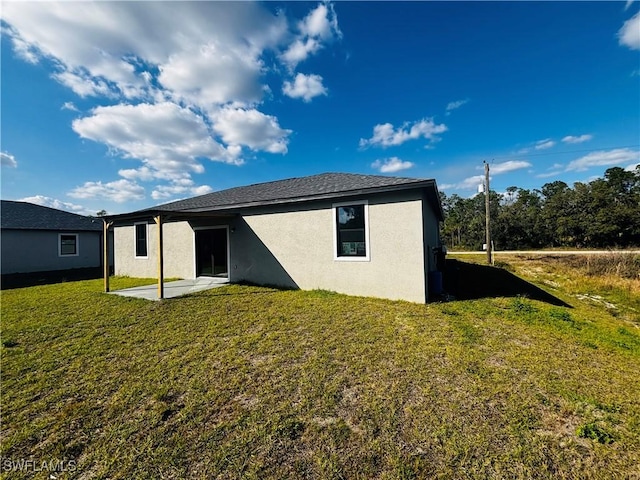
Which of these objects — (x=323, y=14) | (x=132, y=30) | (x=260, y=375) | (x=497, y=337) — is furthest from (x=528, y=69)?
(x=260, y=375)

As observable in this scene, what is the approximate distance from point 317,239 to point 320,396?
18.2ft

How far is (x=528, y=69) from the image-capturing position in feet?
38.3

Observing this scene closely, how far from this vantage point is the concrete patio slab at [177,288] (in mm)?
8094

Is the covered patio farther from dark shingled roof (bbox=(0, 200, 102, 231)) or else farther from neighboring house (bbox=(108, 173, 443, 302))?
dark shingled roof (bbox=(0, 200, 102, 231))

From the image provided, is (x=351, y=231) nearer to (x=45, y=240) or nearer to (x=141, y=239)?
(x=141, y=239)

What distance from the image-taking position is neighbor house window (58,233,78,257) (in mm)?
16406

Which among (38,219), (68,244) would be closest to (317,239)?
(68,244)

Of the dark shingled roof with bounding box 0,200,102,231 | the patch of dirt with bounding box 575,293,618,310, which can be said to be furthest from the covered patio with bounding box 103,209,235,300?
the patch of dirt with bounding box 575,293,618,310

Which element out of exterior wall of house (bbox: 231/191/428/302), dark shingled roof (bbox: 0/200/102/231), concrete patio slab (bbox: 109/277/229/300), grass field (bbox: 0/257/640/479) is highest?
dark shingled roof (bbox: 0/200/102/231)

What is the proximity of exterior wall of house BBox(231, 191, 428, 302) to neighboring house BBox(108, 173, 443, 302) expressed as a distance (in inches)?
1.0

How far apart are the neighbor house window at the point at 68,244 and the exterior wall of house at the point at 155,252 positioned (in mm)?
6781

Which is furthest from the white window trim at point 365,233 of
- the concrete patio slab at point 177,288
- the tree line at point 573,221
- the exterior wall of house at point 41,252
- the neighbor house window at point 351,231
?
the tree line at point 573,221

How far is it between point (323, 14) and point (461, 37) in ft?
17.5

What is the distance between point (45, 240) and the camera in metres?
15.8
